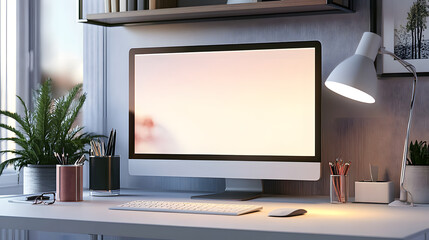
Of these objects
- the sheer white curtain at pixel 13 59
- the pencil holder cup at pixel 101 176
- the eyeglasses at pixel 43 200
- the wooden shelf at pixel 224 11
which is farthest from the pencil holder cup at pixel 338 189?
the sheer white curtain at pixel 13 59

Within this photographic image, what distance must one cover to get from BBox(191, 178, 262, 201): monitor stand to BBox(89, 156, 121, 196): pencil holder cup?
0.92 feet

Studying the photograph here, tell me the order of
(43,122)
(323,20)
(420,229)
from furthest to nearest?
(43,122)
(323,20)
(420,229)

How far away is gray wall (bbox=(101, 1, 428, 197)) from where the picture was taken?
6.99 feet

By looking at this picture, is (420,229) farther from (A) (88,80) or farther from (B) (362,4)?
(A) (88,80)

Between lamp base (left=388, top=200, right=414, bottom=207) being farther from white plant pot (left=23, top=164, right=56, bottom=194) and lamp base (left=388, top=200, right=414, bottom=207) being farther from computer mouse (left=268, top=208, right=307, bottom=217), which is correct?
white plant pot (left=23, top=164, right=56, bottom=194)

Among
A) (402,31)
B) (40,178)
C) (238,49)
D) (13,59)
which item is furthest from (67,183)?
(402,31)

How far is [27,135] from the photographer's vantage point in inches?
101

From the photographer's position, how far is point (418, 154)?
1.99 metres

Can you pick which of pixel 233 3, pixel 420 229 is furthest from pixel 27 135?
pixel 420 229

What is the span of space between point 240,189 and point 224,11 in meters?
0.59

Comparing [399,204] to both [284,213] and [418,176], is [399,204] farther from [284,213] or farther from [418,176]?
[284,213]

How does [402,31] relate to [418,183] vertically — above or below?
above

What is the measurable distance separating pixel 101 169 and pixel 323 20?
0.89 metres

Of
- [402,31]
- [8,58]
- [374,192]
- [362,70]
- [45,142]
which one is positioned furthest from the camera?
[8,58]
